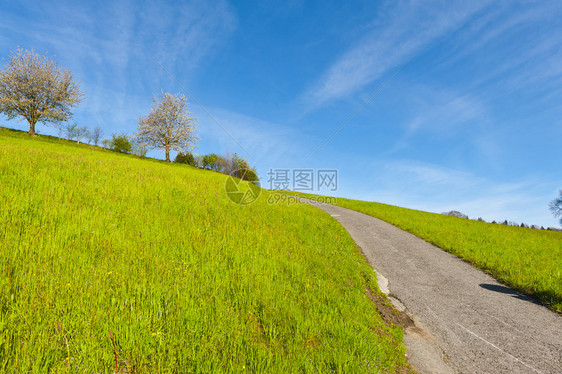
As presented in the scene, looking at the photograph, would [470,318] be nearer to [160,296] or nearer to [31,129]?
[160,296]

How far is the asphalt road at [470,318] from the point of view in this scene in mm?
4109

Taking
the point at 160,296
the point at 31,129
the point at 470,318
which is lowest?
the point at 470,318

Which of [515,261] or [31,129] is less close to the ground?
[31,129]

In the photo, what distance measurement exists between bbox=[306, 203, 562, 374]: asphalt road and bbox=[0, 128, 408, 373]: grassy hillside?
3.02ft

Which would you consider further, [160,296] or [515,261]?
[515,261]

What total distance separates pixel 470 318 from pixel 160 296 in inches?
276

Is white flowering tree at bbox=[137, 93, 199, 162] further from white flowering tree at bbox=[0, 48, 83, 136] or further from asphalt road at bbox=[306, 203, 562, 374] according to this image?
asphalt road at bbox=[306, 203, 562, 374]

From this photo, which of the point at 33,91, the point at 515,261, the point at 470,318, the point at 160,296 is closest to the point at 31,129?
the point at 33,91

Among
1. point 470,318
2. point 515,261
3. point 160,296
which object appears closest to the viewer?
point 160,296

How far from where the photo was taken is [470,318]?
5.53 meters

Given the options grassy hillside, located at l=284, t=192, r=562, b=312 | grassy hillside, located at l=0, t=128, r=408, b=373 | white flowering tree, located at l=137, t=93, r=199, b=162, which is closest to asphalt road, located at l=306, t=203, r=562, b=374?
grassy hillside, located at l=284, t=192, r=562, b=312

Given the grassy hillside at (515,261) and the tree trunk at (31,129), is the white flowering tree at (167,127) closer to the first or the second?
the tree trunk at (31,129)

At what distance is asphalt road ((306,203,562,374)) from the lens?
4.11 metres

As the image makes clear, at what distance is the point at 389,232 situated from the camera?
14852mm
